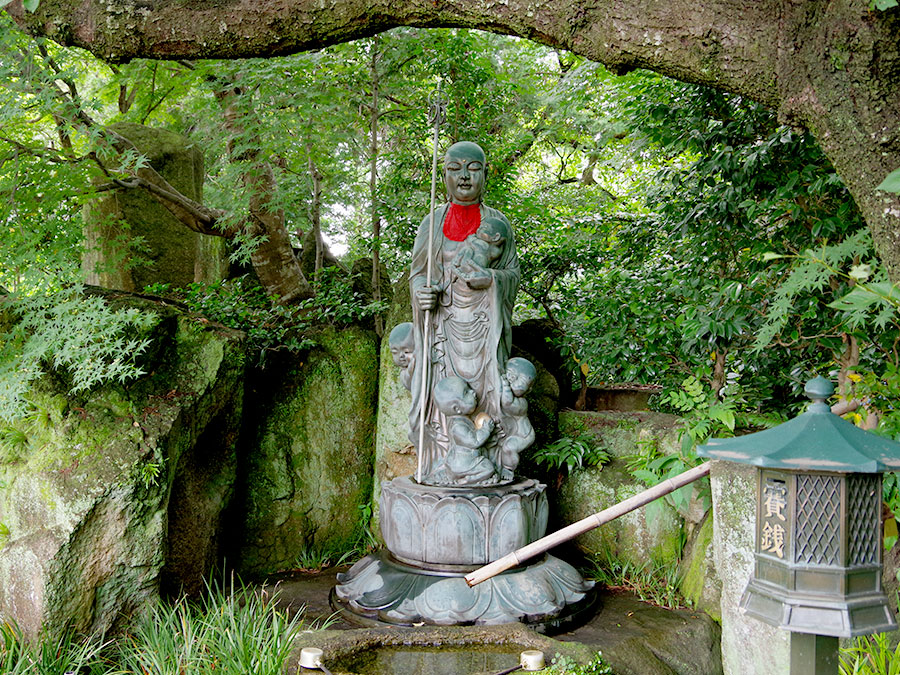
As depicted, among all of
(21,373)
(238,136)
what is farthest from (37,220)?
(238,136)

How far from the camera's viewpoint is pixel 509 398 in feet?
14.3

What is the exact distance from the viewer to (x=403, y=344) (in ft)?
14.9

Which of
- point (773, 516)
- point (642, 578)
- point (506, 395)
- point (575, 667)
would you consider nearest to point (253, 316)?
point (506, 395)

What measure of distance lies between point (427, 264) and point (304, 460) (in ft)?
6.21

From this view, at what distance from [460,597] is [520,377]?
4.45 feet

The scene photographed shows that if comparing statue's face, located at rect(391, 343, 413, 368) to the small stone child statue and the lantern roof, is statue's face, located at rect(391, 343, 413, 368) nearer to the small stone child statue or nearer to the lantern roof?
the small stone child statue

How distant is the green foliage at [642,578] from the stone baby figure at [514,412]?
1.04m

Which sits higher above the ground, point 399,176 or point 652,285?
point 399,176

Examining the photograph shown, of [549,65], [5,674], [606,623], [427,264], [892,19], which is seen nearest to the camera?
[892,19]

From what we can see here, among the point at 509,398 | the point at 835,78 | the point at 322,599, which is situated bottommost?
the point at 322,599

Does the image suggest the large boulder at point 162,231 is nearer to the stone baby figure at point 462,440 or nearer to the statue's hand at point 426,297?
the statue's hand at point 426,297

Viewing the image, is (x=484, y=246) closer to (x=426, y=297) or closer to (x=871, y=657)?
(x=426, y=297)

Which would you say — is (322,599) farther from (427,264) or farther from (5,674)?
Result: (427,264)

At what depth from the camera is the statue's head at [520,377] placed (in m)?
4.34
